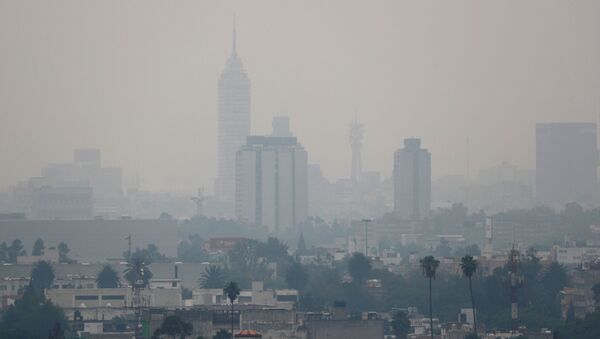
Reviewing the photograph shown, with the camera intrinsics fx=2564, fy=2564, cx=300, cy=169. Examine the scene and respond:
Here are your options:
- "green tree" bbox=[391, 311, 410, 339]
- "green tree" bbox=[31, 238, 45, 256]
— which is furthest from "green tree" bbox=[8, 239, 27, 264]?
"green tree" bbox=[391, 311, 410, 339]

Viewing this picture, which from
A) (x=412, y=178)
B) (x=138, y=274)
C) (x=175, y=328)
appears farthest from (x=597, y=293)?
(x=412, y=178)

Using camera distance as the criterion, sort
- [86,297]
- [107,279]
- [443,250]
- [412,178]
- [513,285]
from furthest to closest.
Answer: [412,178]
[443,250]
[107,279]
[86,297]
[513,285]

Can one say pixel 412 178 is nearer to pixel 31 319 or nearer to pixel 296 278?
pixel 296 278

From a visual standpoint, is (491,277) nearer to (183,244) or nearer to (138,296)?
(138,296)

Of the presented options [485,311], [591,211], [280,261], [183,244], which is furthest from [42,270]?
[591,211]

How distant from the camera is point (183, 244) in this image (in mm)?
136250

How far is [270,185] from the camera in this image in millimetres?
180500

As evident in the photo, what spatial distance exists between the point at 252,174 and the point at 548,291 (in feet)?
320

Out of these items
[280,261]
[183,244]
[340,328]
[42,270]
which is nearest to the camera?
[340,328]

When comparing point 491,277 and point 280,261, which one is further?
point 280,261

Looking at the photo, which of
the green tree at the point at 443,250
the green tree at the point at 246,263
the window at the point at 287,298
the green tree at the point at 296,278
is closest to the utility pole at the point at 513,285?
the window at the point at 287,298

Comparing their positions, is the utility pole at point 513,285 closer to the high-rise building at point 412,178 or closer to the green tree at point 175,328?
the green tree at point 175,328

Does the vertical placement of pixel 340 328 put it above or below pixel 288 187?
below

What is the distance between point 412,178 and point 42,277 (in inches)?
4001
